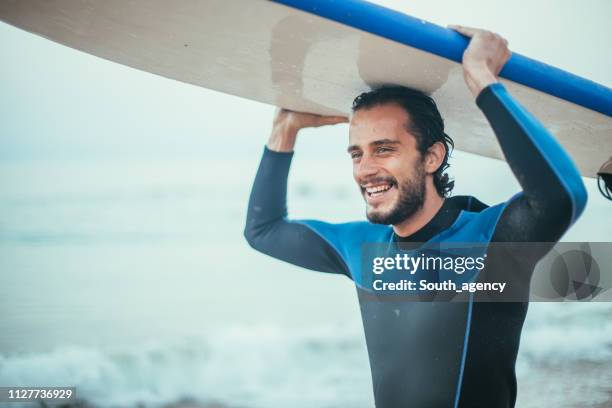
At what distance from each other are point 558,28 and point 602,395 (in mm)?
1585

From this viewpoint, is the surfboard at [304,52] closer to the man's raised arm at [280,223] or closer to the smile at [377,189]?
the man's raised arm at [280,223]

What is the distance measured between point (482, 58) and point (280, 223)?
29.4 inches

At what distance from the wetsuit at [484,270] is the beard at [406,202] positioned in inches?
2.3

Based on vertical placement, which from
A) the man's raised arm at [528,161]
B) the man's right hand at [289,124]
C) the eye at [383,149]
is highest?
the man's right hand at [289,124]

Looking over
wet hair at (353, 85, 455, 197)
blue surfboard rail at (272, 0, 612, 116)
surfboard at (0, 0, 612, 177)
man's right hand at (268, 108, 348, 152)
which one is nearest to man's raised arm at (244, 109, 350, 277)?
man's right hand at (268, 108, 348, 152)

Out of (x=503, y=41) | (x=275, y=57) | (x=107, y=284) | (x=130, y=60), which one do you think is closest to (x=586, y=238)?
(x=503, y=41)

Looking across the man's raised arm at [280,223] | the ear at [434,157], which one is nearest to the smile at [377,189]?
the ear at [434,157]

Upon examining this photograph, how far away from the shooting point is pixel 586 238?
2211mm

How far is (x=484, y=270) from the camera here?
54.2 inches

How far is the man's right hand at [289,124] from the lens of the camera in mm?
1712

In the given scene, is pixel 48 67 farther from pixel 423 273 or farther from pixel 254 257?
pixel 423 273

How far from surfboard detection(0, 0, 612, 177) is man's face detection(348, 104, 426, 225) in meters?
0.11

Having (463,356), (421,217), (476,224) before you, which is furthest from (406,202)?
(463,356)

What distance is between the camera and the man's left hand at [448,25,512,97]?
120 cm
